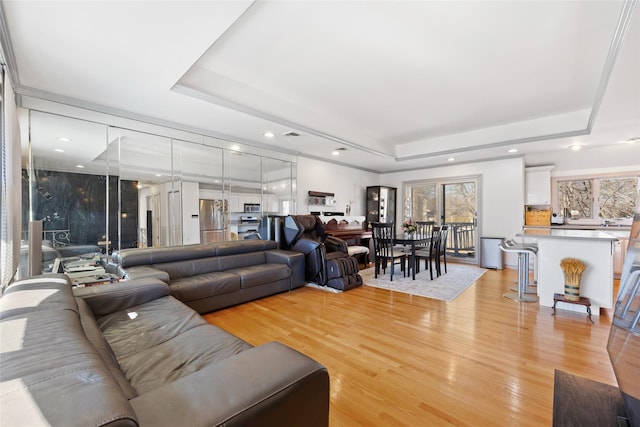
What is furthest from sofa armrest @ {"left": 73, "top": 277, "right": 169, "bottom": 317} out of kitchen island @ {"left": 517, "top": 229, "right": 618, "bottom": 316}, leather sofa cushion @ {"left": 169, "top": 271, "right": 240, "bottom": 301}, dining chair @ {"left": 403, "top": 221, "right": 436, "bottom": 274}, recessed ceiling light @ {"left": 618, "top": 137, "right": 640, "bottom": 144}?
recessed ceiling light @ {"left": 618, "top": 137, "right": 640, "bottom": 144}

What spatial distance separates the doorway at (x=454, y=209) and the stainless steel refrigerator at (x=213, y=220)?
17.2 ft

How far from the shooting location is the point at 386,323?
2.99 meters

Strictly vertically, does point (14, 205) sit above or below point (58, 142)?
below

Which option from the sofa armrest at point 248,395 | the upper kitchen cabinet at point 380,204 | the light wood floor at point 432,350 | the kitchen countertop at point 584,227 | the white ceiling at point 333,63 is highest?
the white ceiling at point 333,63

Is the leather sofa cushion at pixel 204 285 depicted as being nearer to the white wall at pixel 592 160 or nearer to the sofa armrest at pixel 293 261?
the sofa armrest at pixel 293 261

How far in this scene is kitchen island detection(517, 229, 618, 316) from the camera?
10.3 ft

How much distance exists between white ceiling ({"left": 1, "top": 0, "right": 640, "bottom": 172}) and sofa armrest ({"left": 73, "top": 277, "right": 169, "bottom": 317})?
1.97 meters

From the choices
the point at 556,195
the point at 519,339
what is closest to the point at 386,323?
the point at 519,339

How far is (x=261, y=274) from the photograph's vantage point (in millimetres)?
3834

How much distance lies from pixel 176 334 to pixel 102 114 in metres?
3.05

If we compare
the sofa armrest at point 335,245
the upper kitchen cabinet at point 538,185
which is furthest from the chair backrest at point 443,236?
the upper kitchen cabinet at point 538,185

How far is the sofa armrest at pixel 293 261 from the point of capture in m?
4.30

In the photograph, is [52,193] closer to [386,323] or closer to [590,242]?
[386,323]

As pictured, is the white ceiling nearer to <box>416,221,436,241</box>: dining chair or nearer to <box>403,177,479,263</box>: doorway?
<box>403,177,479,263</box>: doorway
